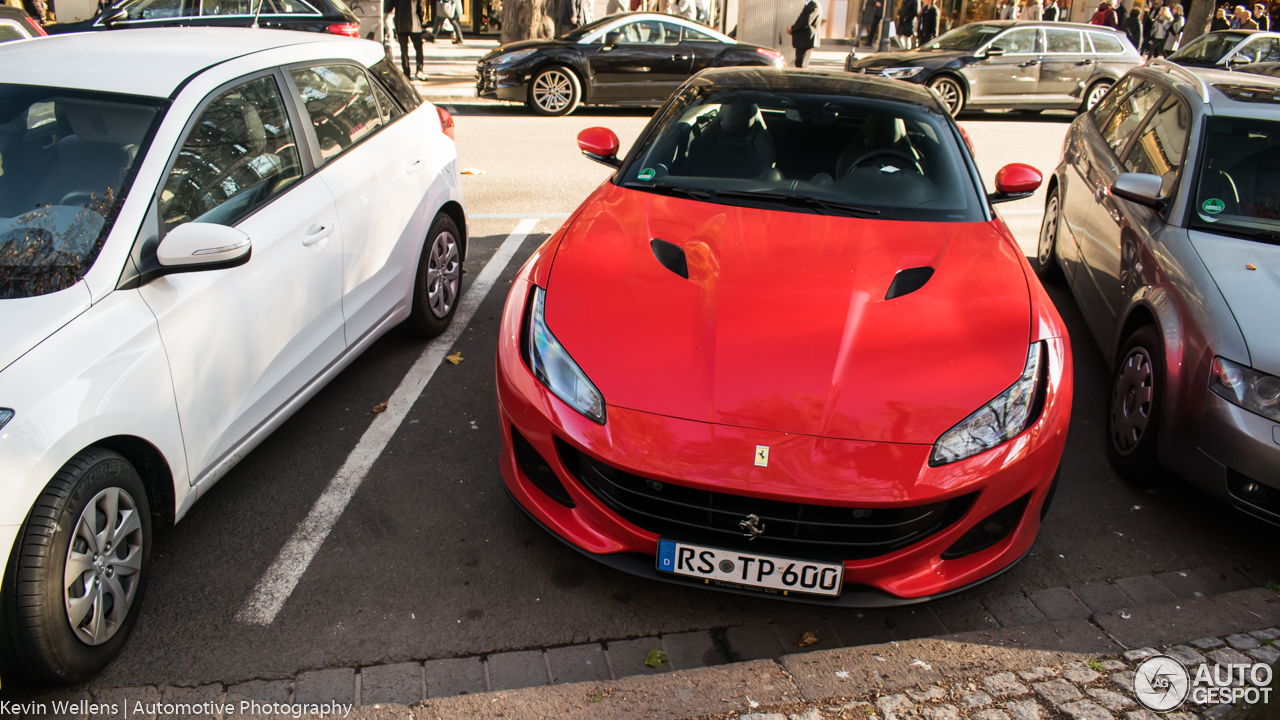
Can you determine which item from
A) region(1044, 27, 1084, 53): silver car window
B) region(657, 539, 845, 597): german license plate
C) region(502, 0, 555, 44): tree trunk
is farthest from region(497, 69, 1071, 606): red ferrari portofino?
region(502, 0, 555, 44): tree trunk

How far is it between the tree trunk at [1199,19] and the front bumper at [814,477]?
2200 cm

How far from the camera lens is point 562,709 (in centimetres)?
248

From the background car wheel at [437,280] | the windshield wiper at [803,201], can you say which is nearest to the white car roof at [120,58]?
the background car wheel at [437,280]

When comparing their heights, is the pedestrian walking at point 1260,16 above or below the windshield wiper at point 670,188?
above

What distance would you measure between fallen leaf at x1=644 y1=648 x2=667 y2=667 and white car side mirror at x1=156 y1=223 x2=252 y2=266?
5.99ft

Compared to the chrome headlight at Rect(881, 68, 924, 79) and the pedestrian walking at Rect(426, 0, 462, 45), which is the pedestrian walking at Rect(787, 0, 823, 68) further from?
the pedestrian walking at Rect(426, 0, 462, 45)

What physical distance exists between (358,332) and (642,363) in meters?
1.78

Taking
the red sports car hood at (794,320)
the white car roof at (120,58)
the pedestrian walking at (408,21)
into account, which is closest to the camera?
the red sports car hood at (794,320)

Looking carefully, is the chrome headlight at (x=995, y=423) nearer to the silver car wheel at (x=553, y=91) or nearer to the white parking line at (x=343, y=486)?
the white parking line at (x=343, y=486)

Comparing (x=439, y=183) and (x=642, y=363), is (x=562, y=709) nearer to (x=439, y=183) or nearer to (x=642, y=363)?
(x=642, y=363)

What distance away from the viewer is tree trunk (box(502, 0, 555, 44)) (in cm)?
1602

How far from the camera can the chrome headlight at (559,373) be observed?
2848 millimetres

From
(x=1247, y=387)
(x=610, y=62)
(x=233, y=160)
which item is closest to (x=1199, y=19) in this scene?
(x=610, y=62)

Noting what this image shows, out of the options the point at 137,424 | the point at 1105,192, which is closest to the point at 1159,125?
the point at 1105,192
